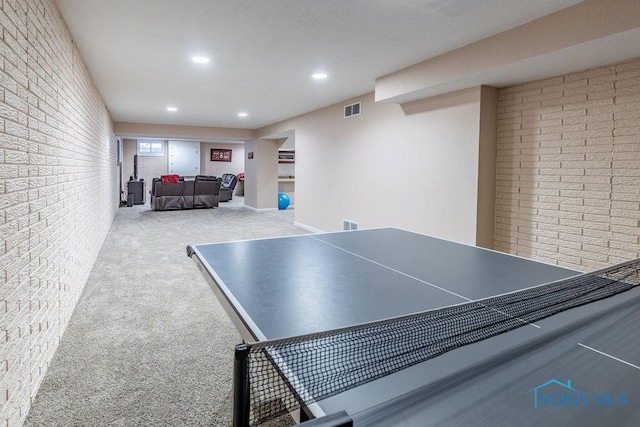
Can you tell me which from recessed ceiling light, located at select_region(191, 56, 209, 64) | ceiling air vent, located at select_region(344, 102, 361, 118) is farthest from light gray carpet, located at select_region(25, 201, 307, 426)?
ceiling air vent, located at select_region(344, 102, 361, 118)

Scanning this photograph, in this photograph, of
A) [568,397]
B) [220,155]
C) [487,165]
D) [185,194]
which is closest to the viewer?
[568,397]

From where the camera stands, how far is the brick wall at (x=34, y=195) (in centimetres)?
176

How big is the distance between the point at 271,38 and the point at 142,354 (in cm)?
291

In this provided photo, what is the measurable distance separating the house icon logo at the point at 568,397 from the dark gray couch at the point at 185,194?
11.2m

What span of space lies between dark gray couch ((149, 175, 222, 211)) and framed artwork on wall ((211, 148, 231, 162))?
525 centimetres

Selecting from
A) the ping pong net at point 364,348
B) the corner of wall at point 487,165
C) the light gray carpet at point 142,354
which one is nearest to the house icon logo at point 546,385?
the ping pong net at point 364,348

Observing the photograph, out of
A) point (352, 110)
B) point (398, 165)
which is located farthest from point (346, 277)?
point (352, 110)

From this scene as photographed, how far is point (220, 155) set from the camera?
1695 cm

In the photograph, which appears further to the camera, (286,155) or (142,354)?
(286,155)

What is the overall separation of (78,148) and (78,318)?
68.5 inches

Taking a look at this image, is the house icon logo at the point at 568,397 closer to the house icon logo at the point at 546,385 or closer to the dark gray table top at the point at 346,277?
the house icon logo at the point at 546,385

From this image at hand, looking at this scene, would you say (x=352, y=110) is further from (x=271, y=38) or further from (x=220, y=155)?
(x=220, y=155)

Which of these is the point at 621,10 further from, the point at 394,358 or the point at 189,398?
the point at 189,398

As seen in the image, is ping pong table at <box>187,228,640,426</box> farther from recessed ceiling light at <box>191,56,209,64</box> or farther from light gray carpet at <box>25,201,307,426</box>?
recessed ceiling light at <box>191,56,209,64</box>
